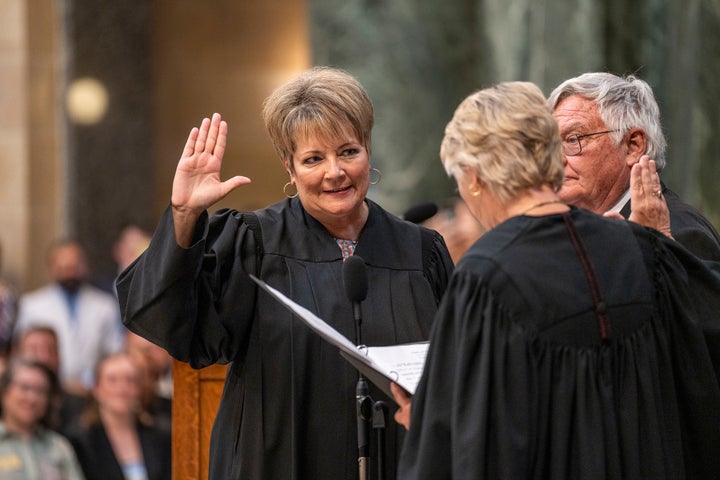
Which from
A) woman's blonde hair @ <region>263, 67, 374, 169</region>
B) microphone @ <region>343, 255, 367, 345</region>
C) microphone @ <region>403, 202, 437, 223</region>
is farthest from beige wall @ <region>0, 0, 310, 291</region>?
microphone @ <region>343, 255, 367, 345</region>

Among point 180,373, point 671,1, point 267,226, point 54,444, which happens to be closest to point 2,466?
point 54,444

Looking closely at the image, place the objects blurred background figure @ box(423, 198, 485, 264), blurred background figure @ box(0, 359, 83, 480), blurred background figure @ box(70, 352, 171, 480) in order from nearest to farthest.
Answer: blurred background figure @ box(423, 198, 485, 264) < blurred background figure @ box(0, 359, 83, 480) < blurred background figure @ box(70, 352, 171, 480)

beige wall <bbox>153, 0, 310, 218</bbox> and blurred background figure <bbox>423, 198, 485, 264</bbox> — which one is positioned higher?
beige wall <bbox>153, 0, 310, 218</bbox>

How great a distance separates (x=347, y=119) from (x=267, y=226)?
1.31 ft

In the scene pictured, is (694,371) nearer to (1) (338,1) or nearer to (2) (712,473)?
(2) (712,473)

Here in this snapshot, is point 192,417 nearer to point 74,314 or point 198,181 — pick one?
point 198,181

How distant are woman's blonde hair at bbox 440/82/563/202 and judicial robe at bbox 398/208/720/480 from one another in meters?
0.11

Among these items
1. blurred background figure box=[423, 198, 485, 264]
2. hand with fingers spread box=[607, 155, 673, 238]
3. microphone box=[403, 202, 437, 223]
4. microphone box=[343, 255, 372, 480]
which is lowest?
microphone box=[343, 255, 372, 480]

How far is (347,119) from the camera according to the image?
3592 millimetres

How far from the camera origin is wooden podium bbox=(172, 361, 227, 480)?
12.8 ft

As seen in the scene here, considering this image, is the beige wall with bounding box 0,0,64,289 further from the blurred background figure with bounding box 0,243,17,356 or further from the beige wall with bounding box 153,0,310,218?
the blurred background figure with bounding box 0,243,17,356

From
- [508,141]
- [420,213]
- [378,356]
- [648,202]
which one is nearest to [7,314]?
[420,213]

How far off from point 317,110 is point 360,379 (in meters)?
0.79

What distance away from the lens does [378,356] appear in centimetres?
325
